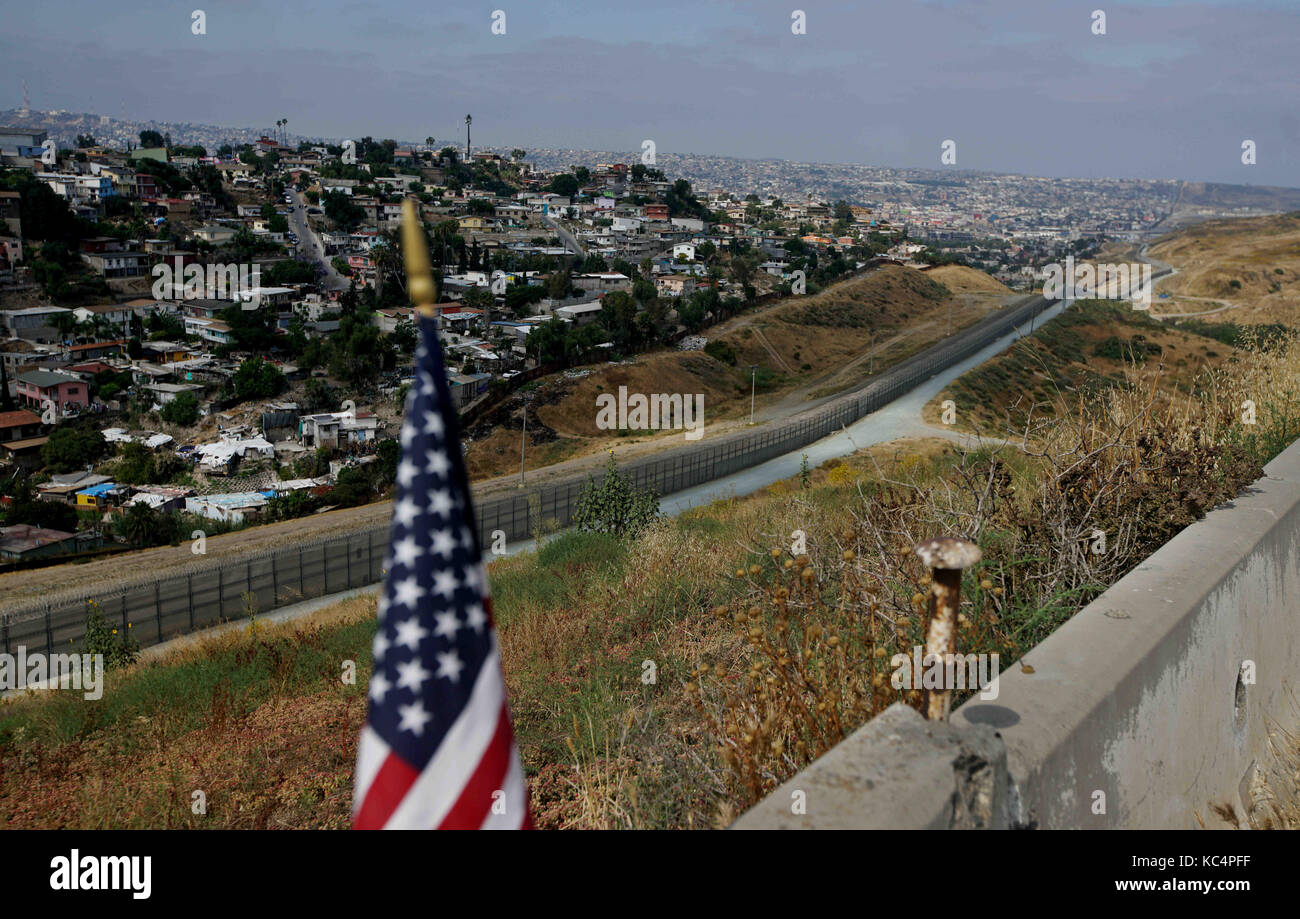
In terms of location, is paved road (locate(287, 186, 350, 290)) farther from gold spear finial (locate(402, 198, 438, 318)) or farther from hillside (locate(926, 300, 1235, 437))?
gold spear finial (locate(402, 198, 438, 318))

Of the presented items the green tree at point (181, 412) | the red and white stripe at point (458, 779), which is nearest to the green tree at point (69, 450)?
the green tree at point (181, 412)

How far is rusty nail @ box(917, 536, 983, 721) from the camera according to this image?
271cm

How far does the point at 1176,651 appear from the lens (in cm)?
411

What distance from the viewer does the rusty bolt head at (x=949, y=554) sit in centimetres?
270

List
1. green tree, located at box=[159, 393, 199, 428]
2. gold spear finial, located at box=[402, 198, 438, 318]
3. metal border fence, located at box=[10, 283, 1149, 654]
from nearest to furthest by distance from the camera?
gold spear finial, located at box=[402, 198, 438, 318]
metal border fence, located at box=[10, 283, 1149, 654]
green tree, located at box=[159, 393, 199, 428]

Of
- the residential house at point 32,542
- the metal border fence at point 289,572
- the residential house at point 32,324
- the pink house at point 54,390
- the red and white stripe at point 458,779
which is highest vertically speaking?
the residential house at point 32,324

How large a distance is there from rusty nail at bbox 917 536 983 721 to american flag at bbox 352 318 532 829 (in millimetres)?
1287

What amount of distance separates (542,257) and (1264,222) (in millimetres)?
90306

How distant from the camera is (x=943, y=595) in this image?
9.40 ft

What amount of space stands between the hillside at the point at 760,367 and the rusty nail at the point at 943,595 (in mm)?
35477

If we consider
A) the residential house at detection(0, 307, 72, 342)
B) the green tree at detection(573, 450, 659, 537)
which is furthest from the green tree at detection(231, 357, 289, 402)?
the green tree at detection(573, 450, 659, 537)

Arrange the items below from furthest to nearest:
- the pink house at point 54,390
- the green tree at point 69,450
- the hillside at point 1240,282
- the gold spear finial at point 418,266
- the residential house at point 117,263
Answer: the residential house at point 117,263 < the hillside at point 1240,282 < the pink house at point 54,390 < the green tree at point 69,450 < the gold spear finial at point 418,266

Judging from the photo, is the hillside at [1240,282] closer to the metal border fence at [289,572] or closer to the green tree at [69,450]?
the metal border fence at [289,572]

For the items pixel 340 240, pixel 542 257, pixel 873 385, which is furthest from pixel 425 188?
pixel 873 385
